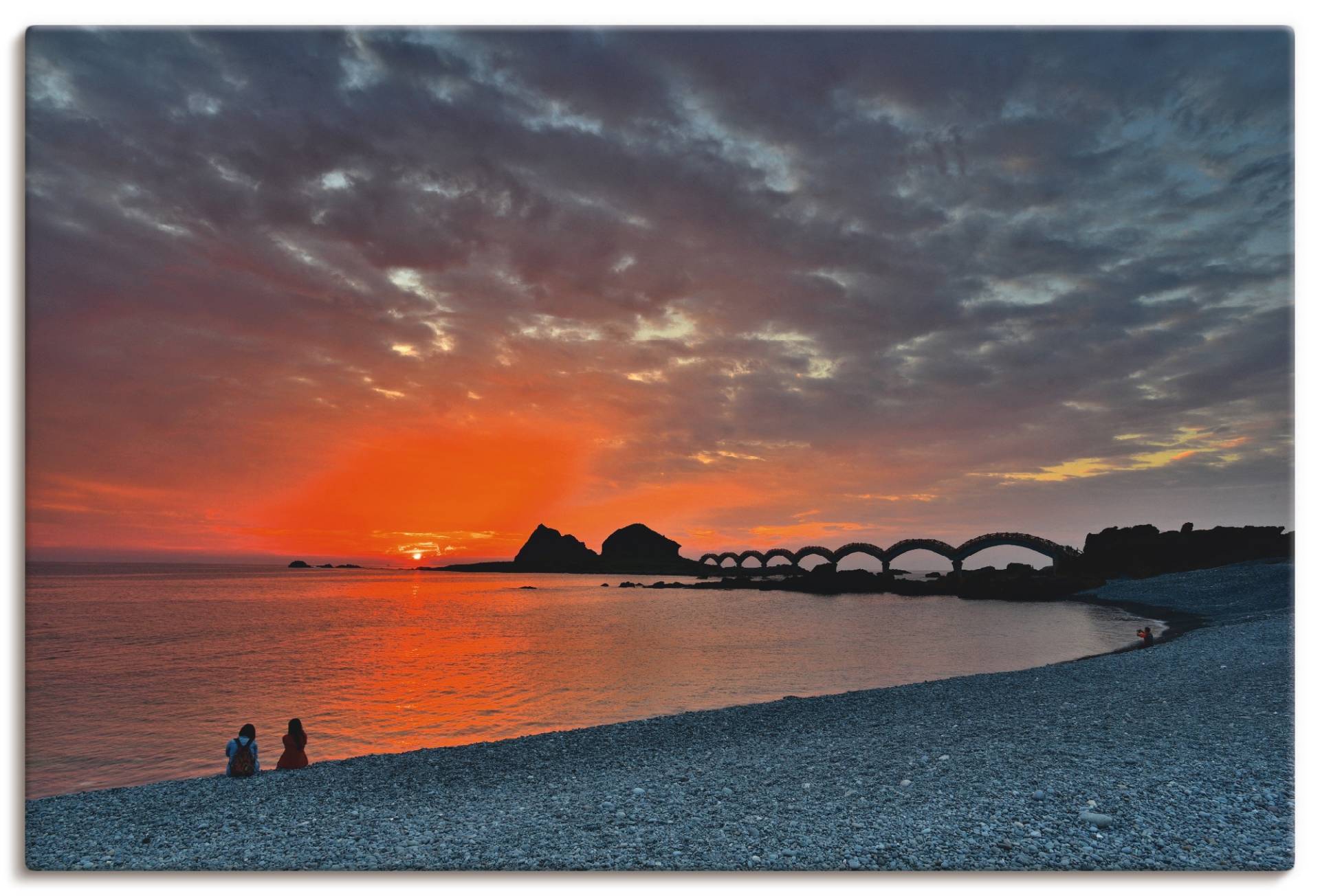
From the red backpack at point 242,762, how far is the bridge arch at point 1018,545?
307 ft

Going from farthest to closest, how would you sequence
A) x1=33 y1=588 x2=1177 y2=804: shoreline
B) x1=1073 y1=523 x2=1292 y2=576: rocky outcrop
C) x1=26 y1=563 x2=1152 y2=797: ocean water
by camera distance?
1. x1=1073 y1=523 x2=1292 y2=576: rocky outcrop
2. x1=26 y1=563 x2=1152 y2=797: ocean water
3. x1=33 y1=588 x2=1177 y2=804: shoreline

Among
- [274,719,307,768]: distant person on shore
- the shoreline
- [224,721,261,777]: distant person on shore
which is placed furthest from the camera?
the shoreline

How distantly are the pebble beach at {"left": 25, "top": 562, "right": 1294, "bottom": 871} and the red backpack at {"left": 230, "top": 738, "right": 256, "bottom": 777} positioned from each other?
0.37 m

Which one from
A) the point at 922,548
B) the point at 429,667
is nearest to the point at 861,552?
the point at 922,548

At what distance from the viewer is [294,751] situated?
39.1 feet

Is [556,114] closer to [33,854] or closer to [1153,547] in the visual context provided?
[33,854]

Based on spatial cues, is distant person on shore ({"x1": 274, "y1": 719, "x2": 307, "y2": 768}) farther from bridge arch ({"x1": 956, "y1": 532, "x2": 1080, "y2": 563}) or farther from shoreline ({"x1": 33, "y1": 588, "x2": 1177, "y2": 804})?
bridge arch ({"x1": 956, "y1": 532, "x2": 1080, "y2": 563})

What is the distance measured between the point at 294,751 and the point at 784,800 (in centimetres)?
914

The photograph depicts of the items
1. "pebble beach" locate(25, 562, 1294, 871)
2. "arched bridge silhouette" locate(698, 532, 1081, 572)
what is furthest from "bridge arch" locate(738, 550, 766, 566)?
"pebble beach" locate(25, 562, 1294, 871)

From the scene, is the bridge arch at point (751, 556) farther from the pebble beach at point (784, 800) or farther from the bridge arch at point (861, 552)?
the pebble beach at point (784, 800)

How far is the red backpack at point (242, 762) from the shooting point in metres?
11.4

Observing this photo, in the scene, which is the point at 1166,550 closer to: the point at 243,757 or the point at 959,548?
the point at 959,548

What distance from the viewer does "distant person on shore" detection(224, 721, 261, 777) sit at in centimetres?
1144

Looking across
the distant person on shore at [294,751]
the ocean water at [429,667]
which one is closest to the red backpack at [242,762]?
the distant person on shore at [294,751]
